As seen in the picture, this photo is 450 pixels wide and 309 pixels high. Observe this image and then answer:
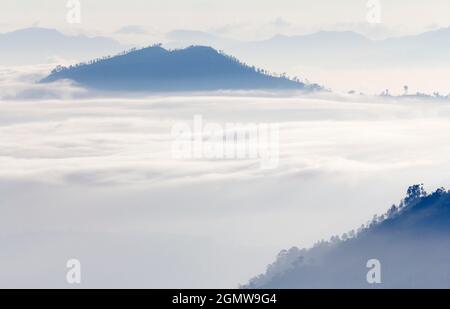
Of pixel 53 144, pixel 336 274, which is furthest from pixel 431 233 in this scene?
pixel 53 144

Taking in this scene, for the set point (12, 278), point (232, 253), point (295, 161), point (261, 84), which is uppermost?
point (261, 84)

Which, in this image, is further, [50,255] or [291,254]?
[50,255]
